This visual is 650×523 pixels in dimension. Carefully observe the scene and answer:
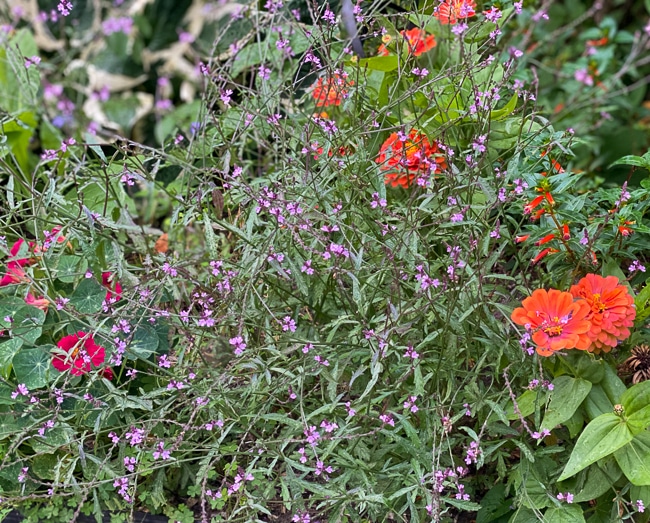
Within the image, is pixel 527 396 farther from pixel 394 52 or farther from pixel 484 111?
pixel 394 52

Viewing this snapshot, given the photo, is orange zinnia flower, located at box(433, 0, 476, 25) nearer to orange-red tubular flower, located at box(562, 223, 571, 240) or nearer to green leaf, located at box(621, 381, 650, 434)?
orange-red tubular flower, located at box(562, 223, 571, 240)

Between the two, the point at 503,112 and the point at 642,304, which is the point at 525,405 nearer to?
the point at 642,304

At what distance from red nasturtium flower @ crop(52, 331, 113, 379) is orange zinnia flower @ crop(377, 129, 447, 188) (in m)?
0.50

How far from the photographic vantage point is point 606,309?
1.06 metres

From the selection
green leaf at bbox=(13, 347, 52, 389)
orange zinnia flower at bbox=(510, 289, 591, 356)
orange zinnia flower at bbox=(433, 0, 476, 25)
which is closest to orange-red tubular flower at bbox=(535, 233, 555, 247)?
orange zinnia flower at bbox=(510, 289, 591, 356)

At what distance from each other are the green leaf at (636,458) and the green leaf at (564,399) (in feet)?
0.27

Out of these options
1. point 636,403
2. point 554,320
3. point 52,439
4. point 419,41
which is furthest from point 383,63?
point 52,439

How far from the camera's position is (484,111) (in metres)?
1.11

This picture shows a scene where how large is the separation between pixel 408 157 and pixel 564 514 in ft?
1.81

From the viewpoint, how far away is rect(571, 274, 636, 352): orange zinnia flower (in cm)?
105

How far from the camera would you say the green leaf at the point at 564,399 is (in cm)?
104

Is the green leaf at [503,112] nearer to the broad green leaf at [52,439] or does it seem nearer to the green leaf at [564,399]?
the green leaf at [564,399]

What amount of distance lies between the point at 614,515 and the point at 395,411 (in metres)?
0.32

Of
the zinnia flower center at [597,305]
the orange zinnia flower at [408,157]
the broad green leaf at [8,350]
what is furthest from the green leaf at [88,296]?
the zinnia flower center at [597,305]
